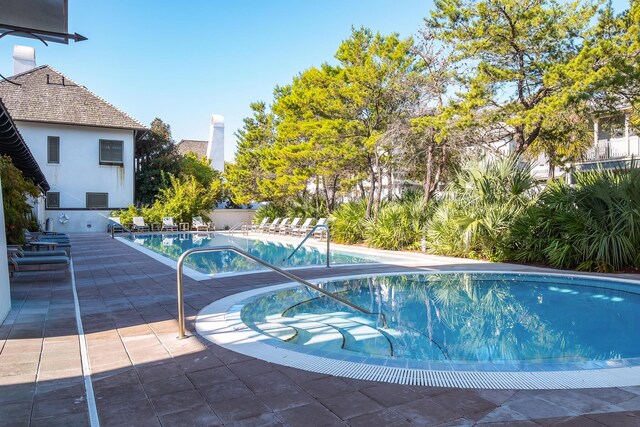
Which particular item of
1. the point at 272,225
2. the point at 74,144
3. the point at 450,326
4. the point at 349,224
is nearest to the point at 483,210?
the point at 349,224

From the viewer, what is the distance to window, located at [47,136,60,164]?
26359 mm

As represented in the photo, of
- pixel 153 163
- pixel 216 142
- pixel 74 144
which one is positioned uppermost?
pixel 216 142

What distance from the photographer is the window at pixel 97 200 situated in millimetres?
27141

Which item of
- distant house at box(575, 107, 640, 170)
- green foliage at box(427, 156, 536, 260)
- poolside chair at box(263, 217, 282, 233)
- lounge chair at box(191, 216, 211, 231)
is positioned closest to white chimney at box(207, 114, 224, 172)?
lounge chair at box(191, 216, 211, 231)

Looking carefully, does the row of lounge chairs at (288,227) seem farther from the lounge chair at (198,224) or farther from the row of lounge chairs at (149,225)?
the row of lounge chairs at (149,225)

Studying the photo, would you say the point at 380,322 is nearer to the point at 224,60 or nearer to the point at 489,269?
the point at 489,269

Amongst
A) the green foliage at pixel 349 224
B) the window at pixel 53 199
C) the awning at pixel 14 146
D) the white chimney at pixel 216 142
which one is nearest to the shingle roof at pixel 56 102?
the window at pixel 53 199

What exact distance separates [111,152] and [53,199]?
4.22m

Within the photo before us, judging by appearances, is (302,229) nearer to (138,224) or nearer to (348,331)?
(138,224)

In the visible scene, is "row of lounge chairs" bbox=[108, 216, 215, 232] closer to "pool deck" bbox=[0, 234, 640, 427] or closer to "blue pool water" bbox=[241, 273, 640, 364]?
"blue pool water" bbox=[241, 273, 640, 364]

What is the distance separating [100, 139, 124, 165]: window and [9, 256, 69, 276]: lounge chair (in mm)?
20979

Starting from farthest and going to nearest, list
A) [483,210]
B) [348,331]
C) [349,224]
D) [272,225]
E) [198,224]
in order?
[198,224] → [272,225] → [349,224] → [483,210] → [348,331]

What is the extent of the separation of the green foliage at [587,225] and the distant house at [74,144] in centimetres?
2373

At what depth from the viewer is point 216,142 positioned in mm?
40531
